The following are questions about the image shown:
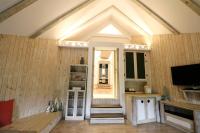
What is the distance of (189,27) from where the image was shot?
3480 mm

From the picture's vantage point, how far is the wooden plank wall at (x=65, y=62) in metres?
4.39

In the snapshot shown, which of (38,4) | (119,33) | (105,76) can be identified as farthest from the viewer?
(105,76)

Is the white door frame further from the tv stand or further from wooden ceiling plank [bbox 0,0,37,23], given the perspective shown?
wooden ceiling plank [bbox 0,0,37,23]

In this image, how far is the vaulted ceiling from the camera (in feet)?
9.97


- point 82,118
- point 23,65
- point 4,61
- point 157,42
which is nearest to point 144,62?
point 157,42

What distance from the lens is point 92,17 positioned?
4.50 metres

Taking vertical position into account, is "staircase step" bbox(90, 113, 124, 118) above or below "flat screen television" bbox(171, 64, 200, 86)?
below

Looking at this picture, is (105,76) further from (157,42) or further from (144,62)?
(157,42)

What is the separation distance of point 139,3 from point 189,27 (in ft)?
5.40

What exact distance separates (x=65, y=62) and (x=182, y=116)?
4043mm

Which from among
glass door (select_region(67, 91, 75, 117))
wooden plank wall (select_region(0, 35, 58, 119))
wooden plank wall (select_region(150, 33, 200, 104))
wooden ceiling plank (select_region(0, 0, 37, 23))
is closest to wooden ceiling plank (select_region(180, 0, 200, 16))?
wooden plank wall (select_region(150, 33, 200, 104))

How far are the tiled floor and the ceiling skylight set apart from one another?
3.70 m

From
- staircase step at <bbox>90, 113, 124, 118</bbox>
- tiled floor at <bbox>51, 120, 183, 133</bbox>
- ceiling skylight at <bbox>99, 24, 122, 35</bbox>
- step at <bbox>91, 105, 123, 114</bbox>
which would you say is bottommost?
tiled floor at <bbox>51, 120, 183, 133</bbox>

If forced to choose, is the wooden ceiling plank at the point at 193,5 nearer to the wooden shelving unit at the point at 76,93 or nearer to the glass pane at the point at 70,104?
the wooden shelving unit at the point at 76,93
